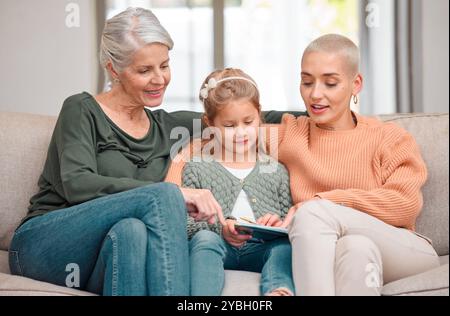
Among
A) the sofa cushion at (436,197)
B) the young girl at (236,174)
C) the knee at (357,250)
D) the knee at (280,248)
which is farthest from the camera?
the sofa cushion at (436,197)

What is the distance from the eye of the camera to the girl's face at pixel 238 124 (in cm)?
198

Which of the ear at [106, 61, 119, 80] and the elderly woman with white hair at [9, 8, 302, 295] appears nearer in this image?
the elderly woman with white hair at [9, 8, 302, 295]

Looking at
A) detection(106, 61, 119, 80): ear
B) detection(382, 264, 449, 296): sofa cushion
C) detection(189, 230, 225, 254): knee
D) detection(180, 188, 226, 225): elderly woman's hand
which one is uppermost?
detection(106, 61, 119, 80): ear

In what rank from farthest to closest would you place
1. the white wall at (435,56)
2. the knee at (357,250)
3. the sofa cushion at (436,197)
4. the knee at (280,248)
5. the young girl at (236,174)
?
the white wall at (435,56)
the sofa cushion at (436,197)
the young girl at (236,174)
the knee at (280,248)
the knee at (357,250)

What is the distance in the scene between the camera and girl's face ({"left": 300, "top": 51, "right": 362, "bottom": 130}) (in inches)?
76.0

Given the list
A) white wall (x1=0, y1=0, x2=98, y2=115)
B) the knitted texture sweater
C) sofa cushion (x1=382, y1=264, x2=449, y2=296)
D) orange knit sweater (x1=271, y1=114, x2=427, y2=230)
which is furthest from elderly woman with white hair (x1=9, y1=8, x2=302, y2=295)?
white wall (x1=0, y1=0, x2=98, y2=115)

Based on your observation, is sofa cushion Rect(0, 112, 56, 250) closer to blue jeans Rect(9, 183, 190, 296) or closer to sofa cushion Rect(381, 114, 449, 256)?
blue jeans Rect(9, 183, 190, 296)

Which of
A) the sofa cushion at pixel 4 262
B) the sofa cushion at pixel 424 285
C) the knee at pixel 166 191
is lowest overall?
the sofa cushion at pixel 4 262

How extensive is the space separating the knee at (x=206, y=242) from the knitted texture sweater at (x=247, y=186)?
0.09 metres

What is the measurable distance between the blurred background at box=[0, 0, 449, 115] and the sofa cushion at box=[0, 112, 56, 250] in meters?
1.74

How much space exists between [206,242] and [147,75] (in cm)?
54

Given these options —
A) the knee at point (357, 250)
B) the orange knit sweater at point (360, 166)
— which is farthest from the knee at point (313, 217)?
the orange knit sweater at point (360, 166)

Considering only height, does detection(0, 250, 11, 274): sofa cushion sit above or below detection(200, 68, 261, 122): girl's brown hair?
below

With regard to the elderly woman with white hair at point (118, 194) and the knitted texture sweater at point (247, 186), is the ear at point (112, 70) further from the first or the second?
the knitted texture sweater at point (247, 186)
